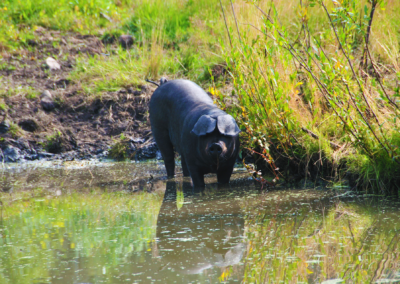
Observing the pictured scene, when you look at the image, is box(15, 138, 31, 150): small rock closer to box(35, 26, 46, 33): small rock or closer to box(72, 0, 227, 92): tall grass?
box(72, 0, 227, 92): tall grass

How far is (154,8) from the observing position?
7922 mm

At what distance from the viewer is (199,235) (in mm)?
2381

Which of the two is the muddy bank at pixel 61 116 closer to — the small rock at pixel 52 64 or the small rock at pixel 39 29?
the small rock at pixel 52 64

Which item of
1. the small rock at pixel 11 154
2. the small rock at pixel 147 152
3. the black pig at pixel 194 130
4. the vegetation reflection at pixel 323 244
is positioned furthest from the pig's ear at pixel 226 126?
the small rock at pixel 11 154

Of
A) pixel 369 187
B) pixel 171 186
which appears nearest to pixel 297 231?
pixel 369 187

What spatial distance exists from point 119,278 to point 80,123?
4.50 meters

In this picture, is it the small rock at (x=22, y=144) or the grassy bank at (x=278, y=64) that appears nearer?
→ the grassy bank at (x=278, y=64)

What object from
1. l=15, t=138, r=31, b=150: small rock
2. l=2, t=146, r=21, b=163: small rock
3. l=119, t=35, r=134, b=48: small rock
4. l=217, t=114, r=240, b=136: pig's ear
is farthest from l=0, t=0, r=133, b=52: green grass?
l=217, t=114, r=240, b=136: pig's ear

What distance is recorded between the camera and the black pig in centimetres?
346

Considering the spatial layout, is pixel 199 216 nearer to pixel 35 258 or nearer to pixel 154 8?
pixel 35 258

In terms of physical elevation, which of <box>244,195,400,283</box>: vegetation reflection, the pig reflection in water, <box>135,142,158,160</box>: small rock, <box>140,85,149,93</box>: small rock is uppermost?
<box>140,85,149,93</box>: small rock

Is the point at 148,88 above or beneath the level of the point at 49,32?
beneath

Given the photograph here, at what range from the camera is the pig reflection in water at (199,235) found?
2.03m

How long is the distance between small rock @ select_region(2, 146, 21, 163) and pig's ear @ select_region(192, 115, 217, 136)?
304cm
